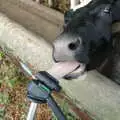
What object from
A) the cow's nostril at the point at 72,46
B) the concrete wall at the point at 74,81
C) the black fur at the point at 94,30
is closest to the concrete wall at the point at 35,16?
the concrete wall at the point at 74,81

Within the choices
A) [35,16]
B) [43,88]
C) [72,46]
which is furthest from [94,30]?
[35,16]

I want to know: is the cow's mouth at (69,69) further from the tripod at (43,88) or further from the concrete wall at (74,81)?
the concrete wall at (74,81)

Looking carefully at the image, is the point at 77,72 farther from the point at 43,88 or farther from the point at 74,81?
the point at 74,81

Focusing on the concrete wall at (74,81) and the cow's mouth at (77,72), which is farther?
the concrete wall at (74,81)

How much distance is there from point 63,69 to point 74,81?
330 millimetres

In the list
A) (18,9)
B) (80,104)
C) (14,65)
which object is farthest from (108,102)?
(14,65)

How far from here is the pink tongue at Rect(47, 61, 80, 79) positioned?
1152 mm

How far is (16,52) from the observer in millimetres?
1805

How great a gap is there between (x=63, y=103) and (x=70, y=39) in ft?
2.92

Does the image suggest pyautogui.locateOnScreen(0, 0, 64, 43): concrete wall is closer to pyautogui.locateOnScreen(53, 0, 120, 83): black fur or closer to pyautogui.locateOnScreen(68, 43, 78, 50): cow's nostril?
pyautogui.locateOnScreen(53, 0, 120, 83): black fur

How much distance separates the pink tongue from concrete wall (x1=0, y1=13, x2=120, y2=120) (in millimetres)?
189

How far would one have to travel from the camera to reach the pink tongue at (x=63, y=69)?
3.78ft

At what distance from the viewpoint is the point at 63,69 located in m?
1.16

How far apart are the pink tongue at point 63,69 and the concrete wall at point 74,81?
189 millimetres
